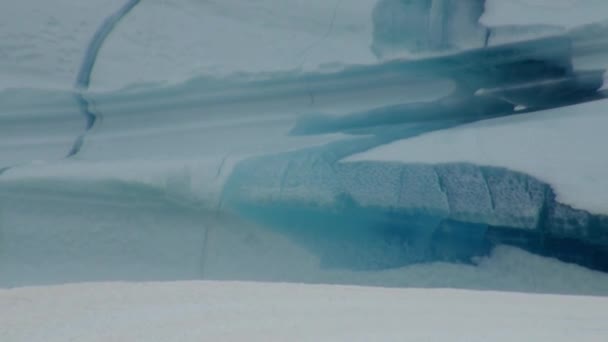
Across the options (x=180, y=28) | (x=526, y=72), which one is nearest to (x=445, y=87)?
(x=526, y=72)

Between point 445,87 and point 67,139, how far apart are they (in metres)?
0.70

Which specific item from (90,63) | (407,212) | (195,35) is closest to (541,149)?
(407,212)

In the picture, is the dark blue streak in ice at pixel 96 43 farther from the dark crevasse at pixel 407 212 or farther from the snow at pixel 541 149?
the snow at pixel 541 149

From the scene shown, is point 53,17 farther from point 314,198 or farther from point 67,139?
point 314,198

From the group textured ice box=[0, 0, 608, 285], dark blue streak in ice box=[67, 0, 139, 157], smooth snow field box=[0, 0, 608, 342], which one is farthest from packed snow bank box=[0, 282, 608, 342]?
dark blue streak in ice box=[67, 0, 139, 157]

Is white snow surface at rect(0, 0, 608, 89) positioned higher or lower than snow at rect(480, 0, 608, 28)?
lower

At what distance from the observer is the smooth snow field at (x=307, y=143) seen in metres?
1.17

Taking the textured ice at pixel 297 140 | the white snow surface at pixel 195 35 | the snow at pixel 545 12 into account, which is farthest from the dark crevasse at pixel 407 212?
the snow at pixel 545 12

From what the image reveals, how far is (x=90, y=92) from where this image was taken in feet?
4.49

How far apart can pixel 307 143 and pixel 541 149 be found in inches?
15.4

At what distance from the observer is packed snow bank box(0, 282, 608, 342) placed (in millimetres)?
613

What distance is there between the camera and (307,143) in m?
1.29

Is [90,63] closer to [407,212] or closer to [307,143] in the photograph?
[307,143]

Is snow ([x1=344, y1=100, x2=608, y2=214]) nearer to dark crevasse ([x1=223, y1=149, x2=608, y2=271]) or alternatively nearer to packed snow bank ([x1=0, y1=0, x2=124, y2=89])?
dark crevasse ([x1=223, y1=149, x2=608, y2=271])
